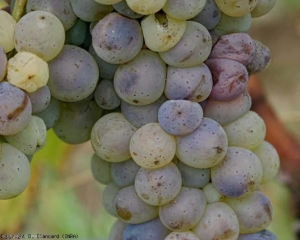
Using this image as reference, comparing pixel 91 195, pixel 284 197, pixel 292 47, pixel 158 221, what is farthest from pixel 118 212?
pixel 292 47

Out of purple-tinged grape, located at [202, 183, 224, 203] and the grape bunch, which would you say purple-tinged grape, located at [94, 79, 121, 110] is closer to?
the grape bunch

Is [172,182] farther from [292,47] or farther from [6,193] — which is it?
[292,47]

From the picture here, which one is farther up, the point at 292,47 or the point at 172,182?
the point at 172,182

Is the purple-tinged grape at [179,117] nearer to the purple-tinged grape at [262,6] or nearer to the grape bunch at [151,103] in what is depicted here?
the grape bunch at [151,103]

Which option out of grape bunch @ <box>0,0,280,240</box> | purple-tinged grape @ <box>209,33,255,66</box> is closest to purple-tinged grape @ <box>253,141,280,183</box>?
grape bunch @ <box>0,0,280,240</box>

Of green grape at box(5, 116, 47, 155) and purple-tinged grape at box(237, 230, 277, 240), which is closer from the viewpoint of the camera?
green grape at box(5, 116, 47, 155)

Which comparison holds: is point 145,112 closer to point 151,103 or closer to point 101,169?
point 151,103

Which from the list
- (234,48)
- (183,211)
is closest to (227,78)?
(234,48)
